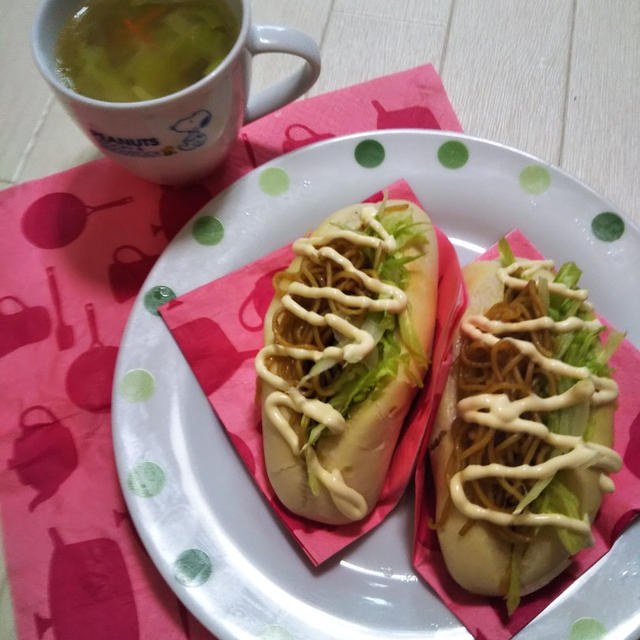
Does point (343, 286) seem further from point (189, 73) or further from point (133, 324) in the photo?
point (189, 73)

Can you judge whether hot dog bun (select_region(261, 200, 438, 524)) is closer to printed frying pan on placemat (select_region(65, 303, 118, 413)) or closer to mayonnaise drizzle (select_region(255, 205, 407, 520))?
mayonnaise drizzle (select_region(255, 205, 407, 520))

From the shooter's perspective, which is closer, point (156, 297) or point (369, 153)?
point (156, 297)

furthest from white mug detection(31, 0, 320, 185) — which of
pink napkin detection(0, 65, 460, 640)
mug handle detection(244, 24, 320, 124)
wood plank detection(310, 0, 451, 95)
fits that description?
wood plank detection(310, 0, 451, 95)

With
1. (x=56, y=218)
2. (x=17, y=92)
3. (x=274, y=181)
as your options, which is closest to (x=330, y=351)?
(x=274, y=181)

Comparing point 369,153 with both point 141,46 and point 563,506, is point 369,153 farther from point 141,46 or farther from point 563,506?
point 563,506

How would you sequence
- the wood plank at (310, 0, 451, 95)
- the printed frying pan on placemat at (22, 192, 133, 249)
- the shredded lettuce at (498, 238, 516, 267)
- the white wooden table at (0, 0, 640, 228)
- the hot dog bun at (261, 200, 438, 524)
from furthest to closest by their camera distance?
the wood plank at (310, 0, 451, 95) < the white wooden table at (0, 0, 640, 228) < the printed frying pan on placemat at (22, 192, 133, 249) < the shredded lettuce at (498, 238, 516, 267) < the hot dog bun at (261, 200, 438, 524)

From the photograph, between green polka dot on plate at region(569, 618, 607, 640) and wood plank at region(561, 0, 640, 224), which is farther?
wood plank at region(561, 0, 640, 224)
